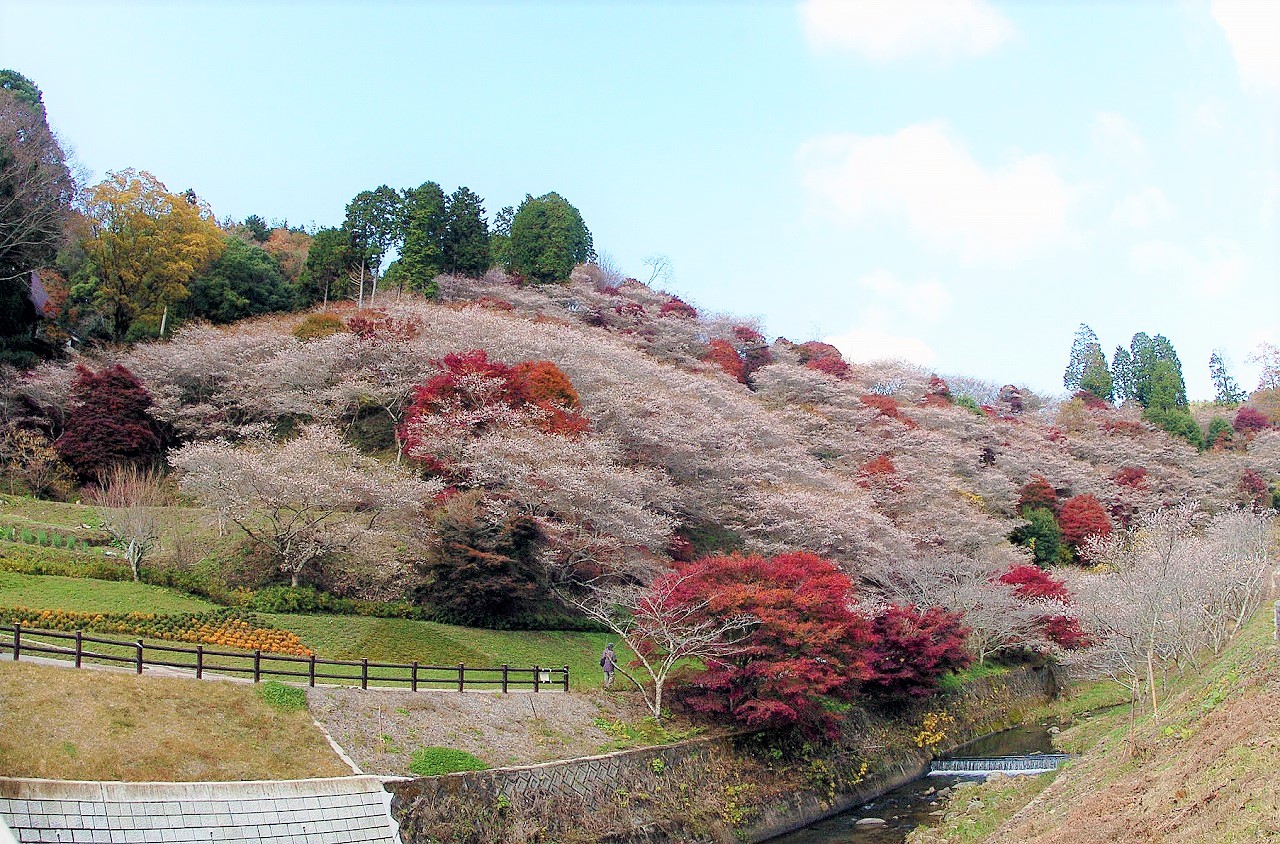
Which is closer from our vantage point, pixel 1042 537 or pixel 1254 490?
pixel 1042 537

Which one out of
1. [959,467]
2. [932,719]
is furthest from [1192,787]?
[959,467]

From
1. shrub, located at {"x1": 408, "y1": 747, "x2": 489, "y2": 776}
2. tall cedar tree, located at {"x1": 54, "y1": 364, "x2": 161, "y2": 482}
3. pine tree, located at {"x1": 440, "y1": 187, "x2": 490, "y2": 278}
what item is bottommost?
shrub, located at {"x1": 408, "y1": 747, "x2": 489, "y2": 776}

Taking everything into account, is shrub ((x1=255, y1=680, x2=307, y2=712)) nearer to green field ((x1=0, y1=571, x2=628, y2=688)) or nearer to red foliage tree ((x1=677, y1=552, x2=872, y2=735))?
green field ((x1=0, y1=571, x2=628, y2=688))

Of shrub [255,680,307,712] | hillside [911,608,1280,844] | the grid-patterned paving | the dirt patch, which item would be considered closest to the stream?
hillside [911,608,1280,844]

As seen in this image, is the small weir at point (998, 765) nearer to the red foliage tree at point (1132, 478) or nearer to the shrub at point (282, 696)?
the shrub at point (282, 696)

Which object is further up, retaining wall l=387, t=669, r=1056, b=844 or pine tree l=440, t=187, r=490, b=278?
pine tree l=440, t=187, r=490, b=278

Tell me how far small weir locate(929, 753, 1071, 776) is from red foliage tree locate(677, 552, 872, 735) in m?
4.89

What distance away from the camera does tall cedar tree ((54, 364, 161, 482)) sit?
32750mm

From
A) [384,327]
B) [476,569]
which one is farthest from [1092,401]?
[476,569]

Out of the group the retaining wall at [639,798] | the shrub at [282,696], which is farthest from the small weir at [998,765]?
the shrub at [282,696]

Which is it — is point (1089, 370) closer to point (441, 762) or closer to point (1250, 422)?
point (1250, 422)

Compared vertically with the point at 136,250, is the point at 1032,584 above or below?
below

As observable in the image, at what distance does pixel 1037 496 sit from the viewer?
51500mm

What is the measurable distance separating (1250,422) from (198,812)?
248 feet
